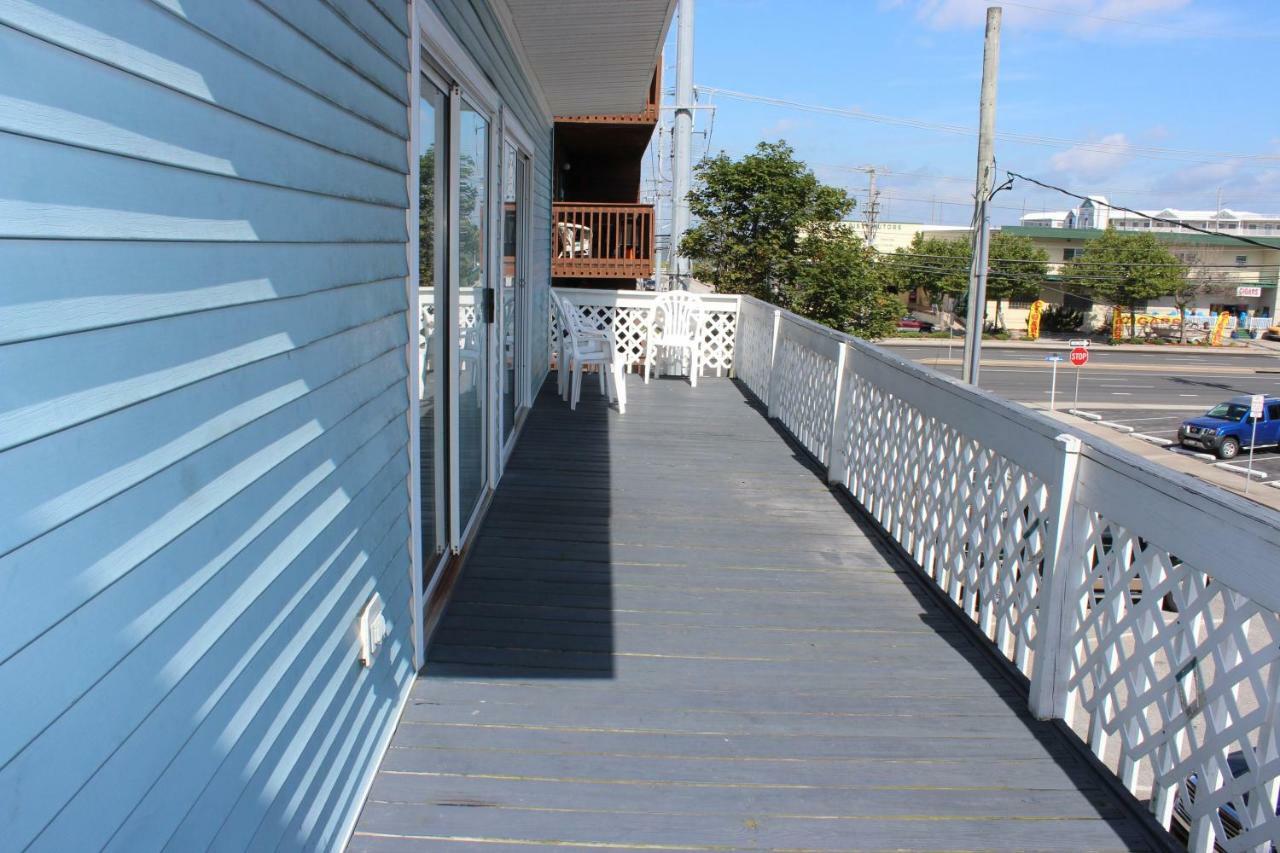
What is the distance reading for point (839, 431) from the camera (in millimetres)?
5711

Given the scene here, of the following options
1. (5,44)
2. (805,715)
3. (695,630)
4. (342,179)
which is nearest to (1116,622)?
(805,715)

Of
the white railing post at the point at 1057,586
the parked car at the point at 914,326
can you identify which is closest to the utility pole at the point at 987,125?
the white railing post at the point at 1057,586

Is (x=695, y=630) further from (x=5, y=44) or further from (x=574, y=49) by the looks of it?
(x=574, y=49)

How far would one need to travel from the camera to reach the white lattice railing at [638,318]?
1011 centimetres

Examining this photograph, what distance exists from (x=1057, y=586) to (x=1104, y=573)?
0.65 feet

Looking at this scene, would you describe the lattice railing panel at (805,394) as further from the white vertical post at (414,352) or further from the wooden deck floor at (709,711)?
the white vertical post at (414,352)

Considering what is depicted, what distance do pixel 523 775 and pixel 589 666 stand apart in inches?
27.5

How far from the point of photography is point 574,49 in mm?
6414

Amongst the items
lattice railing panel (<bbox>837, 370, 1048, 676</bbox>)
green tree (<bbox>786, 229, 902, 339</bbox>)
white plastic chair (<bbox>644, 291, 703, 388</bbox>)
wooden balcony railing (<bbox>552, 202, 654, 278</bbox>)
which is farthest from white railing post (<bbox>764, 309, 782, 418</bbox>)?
green tree (<bbox>786, 229, 902, 339</bbox>)

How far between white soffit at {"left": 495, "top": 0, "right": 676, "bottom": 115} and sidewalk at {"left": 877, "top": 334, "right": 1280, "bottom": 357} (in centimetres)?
3848

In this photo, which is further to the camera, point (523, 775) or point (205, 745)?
point (523, 775)

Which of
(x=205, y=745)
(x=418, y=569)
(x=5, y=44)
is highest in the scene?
(x=5, y=44)

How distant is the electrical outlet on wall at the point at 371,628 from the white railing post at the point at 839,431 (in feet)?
11.7

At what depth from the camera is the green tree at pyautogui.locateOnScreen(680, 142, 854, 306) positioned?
1678cm
